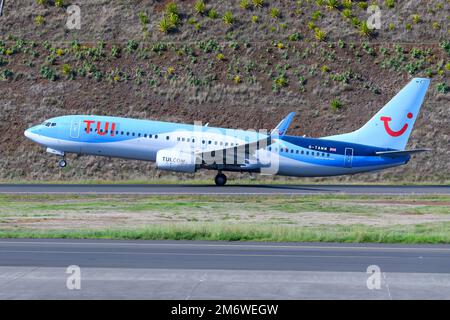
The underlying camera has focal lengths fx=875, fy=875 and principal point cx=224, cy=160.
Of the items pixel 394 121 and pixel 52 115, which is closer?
pixel 394 121

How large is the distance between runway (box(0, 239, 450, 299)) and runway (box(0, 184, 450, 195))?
71.0ft

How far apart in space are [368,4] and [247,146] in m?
37.2

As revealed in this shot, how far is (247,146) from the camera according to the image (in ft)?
181

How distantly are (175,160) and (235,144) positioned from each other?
4.17m

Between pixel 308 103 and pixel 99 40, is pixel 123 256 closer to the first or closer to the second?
pixel 308 103

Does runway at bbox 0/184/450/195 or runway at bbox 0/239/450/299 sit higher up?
runway at bbox 0/184/450/195

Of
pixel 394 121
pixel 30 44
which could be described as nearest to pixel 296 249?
pixel 394 121

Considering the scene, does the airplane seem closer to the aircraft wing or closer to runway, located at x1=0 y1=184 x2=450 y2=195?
the aircraft wing

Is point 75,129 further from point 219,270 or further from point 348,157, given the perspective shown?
point 219,270

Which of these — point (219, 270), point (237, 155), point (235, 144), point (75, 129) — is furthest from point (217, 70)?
point (219, 270)

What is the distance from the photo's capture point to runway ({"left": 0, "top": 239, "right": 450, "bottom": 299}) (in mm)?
20000

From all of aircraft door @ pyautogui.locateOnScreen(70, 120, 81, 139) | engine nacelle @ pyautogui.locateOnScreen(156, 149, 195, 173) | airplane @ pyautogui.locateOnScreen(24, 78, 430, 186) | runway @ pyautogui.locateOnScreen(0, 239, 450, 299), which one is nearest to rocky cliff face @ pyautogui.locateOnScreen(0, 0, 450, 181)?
airplane @ pyautogui.locateOnScreen(24, 78, 430, 186)

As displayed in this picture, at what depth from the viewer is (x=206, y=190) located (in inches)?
2094

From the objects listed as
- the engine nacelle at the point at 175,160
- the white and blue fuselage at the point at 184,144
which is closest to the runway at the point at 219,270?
the engine nacelle at the point at 175,160
